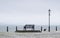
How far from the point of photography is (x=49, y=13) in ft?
139

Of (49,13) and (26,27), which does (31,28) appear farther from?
(49,13)

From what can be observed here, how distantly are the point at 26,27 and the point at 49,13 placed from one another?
7151 millimetres

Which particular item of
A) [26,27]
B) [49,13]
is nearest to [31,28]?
[26,27]

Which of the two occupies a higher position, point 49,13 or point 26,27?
point 49,13

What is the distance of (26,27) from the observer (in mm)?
38219

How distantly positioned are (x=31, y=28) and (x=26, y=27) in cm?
102

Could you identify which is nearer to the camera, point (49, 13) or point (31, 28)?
point (31, 28)

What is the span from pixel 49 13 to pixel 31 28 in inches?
259

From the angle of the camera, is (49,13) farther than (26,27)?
Yes

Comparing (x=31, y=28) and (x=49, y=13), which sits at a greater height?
(x=49, y=13)

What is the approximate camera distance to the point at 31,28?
38.2 meters
